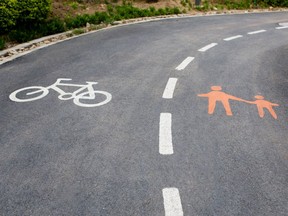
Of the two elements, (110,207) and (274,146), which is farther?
(274,146)

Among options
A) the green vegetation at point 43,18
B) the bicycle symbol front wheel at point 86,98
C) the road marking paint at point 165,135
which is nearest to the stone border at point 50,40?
the green vegetation at point 43,18

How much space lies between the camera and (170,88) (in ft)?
22.1

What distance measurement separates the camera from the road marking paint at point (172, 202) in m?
3.38

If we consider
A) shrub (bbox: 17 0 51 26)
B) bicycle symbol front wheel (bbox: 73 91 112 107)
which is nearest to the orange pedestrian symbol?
bicycle symbol front wheel (bbox: 73 91 112 107)

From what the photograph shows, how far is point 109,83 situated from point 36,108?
1737 millimetres

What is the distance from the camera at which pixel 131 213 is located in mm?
3371

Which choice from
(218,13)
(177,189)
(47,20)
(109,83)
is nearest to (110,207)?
(177,189)

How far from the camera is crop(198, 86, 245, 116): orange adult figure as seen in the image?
582 centimetres

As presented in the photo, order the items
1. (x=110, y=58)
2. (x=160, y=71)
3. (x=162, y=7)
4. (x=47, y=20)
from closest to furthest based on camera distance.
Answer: (x=160, y=71), (x=110, y=58), (x=47, y=20), (x=162, y=7)

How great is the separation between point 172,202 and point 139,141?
4.50 feet

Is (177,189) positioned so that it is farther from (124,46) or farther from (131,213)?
(124,46)

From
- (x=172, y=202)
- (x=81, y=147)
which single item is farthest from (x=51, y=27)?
(x=172, y=202)

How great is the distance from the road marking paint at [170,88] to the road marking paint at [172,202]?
9.29ft

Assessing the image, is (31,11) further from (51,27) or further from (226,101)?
(226,101)
